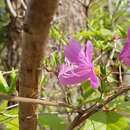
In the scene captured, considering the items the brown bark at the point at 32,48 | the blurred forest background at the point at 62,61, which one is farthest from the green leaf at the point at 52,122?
the brown bark at the point at 32,48

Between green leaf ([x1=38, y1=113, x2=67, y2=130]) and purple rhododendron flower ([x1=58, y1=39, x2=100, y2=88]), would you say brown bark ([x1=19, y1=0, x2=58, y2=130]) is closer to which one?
purple rhododendron flower ([x1=58, y1=39, x2=100, y2=88])

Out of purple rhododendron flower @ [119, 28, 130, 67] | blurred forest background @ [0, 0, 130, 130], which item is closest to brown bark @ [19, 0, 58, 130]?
blurred forest background @ [0, 0, 130, 130]

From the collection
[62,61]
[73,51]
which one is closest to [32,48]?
[73,51]

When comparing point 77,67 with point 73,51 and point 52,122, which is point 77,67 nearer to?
point 73,51

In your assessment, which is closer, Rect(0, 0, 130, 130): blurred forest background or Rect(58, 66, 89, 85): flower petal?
Rect(58, 66, 89, 85): flower petal

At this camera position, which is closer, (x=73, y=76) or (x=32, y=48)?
(x=32, y=48)
